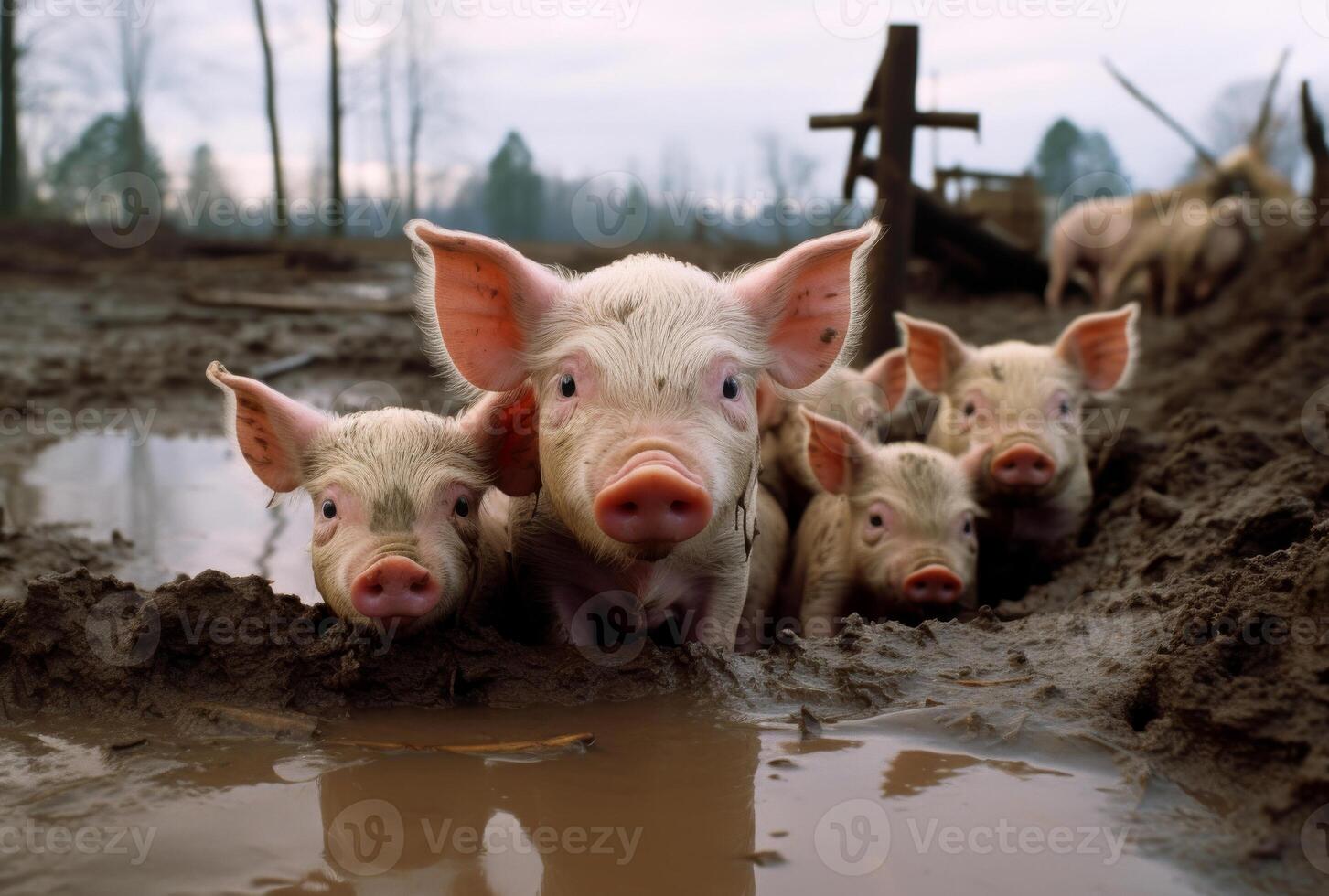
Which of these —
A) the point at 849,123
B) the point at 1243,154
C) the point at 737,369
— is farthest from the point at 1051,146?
the point at 737,369

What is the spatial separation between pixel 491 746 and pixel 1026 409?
3.44 metres

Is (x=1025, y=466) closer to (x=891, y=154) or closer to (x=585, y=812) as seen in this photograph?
(x=891, y=154)

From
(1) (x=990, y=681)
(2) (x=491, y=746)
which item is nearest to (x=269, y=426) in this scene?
(2) (x=491, y=746)

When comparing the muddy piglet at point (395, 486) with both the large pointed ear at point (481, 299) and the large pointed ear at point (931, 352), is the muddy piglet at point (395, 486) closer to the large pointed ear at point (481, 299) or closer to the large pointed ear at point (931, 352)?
the large pointed ear at point (481, 299)

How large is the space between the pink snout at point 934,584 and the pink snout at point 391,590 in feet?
6.80

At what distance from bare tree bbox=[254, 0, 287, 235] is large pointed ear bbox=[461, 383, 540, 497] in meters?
21.8

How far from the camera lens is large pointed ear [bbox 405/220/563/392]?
3111 mm

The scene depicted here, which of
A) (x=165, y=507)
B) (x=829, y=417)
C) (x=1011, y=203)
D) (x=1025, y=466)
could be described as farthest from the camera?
(x=1011, y=203)

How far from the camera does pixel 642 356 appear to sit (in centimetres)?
290

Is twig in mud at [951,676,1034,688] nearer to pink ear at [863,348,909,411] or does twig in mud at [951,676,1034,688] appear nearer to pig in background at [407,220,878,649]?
pig in background at [407,220,878,649]

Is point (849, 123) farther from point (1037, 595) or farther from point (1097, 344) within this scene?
point (1037, 595)

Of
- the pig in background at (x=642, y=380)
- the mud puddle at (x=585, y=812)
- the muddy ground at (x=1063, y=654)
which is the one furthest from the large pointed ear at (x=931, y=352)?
the mud puddle at (x=585, y=812)

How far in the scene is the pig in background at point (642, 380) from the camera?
107 inches

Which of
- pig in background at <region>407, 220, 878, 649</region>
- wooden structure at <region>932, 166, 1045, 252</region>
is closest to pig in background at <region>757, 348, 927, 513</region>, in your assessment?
pig in background at <region>407, 220, 878, 649</region>
